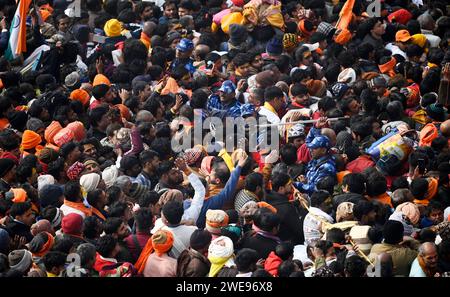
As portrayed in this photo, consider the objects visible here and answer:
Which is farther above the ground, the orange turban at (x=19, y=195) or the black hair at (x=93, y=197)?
the black hair at (x=93, y=197)

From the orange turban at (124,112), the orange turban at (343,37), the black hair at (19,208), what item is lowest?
the orange turban at (343,37)

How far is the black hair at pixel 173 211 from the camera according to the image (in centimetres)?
1281

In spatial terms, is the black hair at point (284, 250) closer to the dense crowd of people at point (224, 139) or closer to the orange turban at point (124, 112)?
the dense crowd of people at point (224, 139)

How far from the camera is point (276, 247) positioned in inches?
489

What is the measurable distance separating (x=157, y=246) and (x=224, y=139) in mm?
2804

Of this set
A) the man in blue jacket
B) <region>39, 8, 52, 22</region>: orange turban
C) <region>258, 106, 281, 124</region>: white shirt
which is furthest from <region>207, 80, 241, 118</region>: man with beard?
<region>39, 8, 52, 22</region>: orange turban

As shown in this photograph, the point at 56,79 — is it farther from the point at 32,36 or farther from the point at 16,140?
the point at 16,140

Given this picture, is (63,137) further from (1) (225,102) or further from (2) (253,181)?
(2) (253,181)

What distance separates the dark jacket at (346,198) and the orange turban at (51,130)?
3.56m

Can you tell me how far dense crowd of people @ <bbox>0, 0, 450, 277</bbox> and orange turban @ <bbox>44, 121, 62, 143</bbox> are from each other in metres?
0.02

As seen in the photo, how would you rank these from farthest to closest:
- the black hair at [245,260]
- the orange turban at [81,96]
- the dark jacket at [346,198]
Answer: the orange turban at [81,96], the dark jacket at [346,198], the black hair at [245,260]

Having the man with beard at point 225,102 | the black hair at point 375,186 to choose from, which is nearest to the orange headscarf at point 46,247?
the black hair at point 375,186
